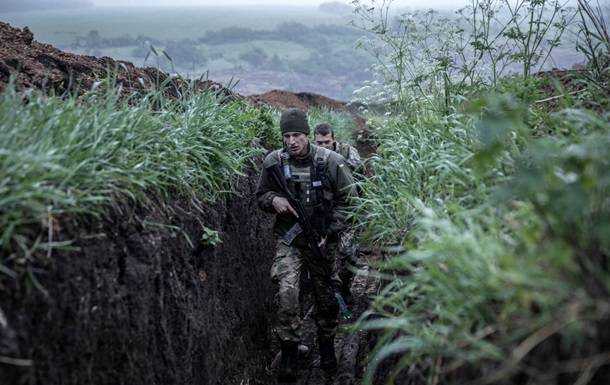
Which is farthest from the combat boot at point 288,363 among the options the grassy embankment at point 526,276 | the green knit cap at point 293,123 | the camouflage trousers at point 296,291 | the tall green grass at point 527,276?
the tall green grass at point 527,276

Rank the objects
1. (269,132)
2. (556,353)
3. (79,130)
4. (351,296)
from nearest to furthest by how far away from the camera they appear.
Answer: (556,353) → (79,130) → (351,296) → (269,132)

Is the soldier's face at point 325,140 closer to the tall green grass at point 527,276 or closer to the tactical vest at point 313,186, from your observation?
the tactical vest at point 313,186

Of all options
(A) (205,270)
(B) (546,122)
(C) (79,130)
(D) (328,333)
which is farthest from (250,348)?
(B) (546,122)

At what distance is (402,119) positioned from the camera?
286 inches

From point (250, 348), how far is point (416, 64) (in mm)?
3879

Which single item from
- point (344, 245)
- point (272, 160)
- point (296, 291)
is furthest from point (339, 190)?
point (296, 291)

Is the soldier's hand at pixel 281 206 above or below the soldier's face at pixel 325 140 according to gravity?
below

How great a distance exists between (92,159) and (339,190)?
2.69 metres

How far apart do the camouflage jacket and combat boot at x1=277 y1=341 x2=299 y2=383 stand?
101 centimetres

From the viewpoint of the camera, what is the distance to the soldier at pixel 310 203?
557 centimetres

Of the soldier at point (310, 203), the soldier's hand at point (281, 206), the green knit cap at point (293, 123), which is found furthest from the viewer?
the green knit cap at point (293, 123)

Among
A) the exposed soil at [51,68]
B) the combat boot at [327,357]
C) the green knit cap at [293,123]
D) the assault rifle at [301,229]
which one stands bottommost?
the combat boot at [327,357]

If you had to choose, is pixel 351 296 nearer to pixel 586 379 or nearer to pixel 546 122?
pixel 546 122

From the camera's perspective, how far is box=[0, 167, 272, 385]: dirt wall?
265 cm
